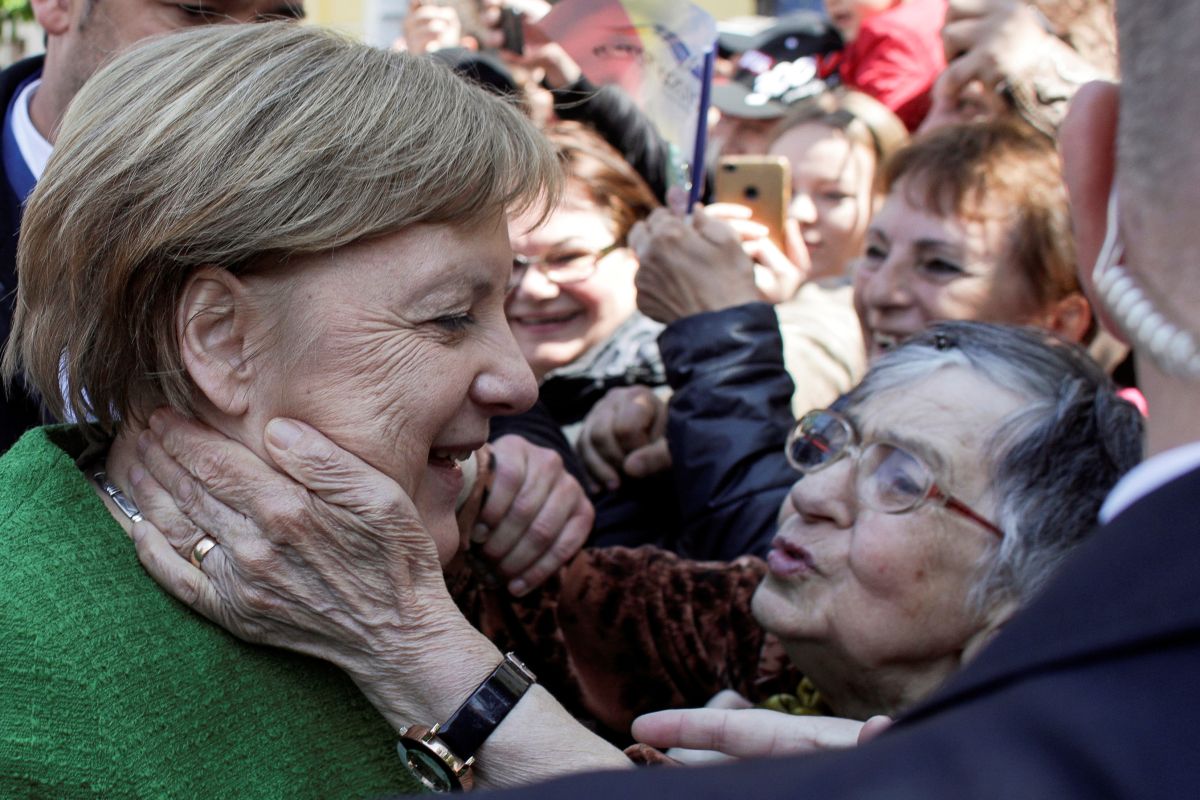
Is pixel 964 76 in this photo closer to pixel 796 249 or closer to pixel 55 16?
pixel 796 249

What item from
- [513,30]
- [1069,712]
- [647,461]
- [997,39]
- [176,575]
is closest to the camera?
[1069,712]

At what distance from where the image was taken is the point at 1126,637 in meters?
0.71

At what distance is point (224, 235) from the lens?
5.42ft

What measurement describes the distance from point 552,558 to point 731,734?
23.9 inches

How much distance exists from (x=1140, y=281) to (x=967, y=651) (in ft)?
4.88

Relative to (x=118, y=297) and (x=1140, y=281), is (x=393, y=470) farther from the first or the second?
(x=1140, y=281)

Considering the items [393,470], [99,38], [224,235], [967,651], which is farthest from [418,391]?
[99,38]

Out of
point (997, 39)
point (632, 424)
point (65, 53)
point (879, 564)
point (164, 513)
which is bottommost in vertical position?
point (632, 424)

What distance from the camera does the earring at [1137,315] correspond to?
0.79 m

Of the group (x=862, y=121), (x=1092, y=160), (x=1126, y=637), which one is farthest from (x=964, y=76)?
(x=1126, y=637)

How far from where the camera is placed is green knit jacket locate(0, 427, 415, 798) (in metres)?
1.56

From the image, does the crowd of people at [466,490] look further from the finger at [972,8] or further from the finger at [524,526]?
the finger at [972,8]

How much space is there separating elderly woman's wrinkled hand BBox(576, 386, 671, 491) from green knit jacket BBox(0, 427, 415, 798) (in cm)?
146

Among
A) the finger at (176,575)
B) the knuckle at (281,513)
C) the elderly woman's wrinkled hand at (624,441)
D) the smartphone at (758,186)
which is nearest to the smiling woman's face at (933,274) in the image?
the smartphone at (758,186)
